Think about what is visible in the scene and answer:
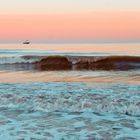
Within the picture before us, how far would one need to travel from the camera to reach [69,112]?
8156mm

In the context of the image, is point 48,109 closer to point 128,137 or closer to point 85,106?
point 85,106

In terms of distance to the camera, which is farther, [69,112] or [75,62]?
[75,62]

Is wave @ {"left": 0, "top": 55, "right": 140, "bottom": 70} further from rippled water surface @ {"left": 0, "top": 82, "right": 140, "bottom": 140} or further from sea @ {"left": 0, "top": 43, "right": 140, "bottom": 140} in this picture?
rippled water surface @ {"left": 0, "top": 82, "right": 140, "bottom": 140}

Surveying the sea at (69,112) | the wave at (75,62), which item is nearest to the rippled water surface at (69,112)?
the sea at (69,112)

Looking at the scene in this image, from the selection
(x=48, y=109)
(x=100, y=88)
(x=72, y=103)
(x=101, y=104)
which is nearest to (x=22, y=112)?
(x=48, y=109)

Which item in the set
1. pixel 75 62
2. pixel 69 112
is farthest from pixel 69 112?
pixel 75 62

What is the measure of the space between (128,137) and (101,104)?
2.31 metres

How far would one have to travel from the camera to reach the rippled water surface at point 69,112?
6.54m

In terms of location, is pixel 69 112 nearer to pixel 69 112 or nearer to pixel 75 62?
pixel 69 112

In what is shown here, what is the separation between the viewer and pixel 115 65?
22.5m

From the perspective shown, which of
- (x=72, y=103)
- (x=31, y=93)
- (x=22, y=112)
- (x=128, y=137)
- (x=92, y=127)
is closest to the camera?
(x=128, y=137)

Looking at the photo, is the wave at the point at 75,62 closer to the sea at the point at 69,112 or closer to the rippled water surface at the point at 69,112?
the sea at the point at 69,112

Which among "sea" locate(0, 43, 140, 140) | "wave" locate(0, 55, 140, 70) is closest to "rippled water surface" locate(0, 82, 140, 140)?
"sea" locate(0, 43, 140, 140)

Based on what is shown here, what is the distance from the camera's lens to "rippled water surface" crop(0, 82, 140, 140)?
258 inches
